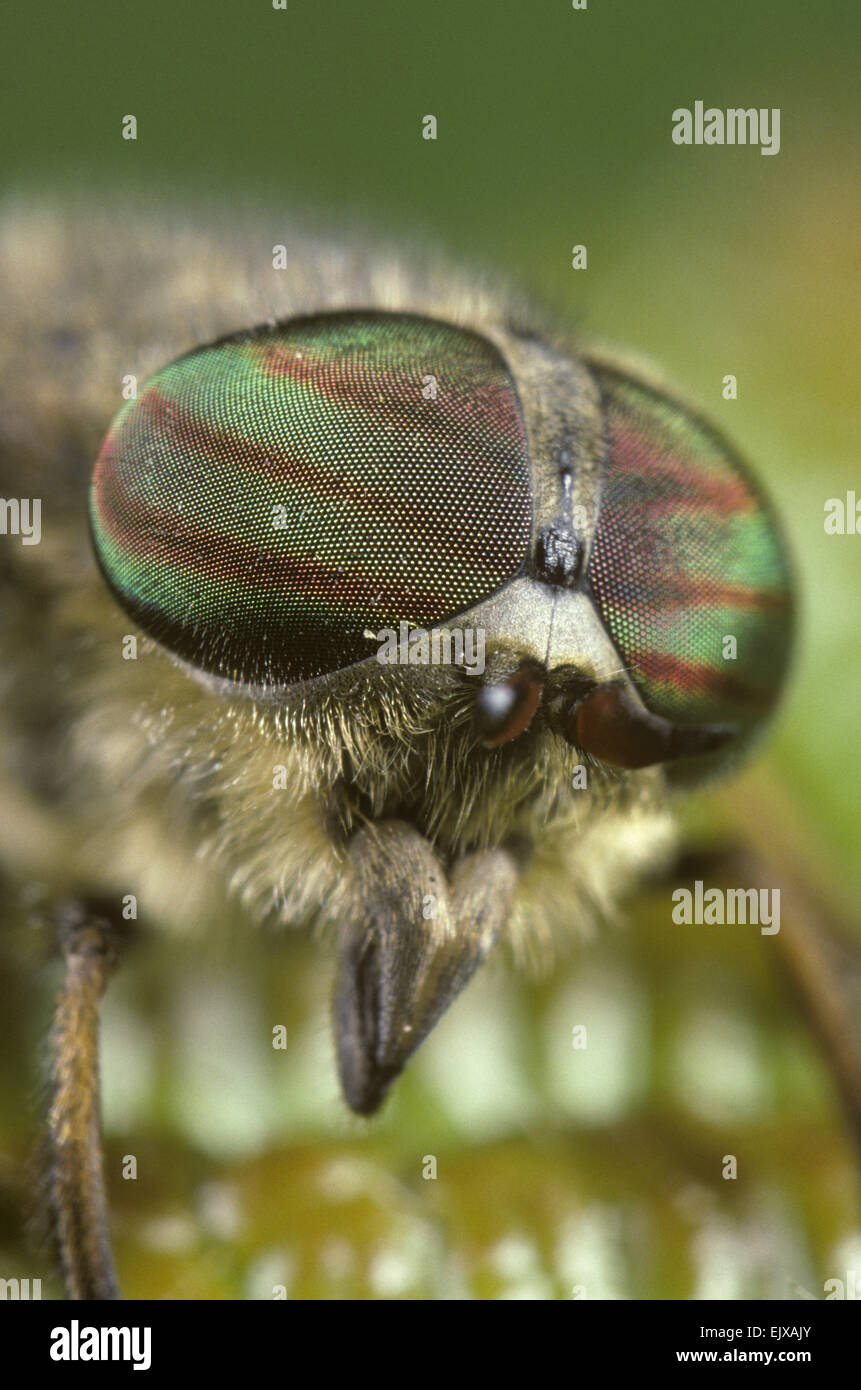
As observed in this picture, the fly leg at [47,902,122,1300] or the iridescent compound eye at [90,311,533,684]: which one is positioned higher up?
the iridescent compound eye at [90,311,533,684]

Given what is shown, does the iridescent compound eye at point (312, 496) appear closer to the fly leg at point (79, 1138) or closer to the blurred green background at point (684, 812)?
the fly leg at point (79, 1138)

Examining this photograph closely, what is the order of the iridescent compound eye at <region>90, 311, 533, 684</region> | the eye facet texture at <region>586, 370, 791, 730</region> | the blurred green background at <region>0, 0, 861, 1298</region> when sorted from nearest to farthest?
1. the iridescent compound eye at <region>90, 311, 533, 684</region>
2. the eye facet texture at <region>586, 370, 791, 730</region>
3. the blurred green background at <region>0, 0, 861, 1298</region>

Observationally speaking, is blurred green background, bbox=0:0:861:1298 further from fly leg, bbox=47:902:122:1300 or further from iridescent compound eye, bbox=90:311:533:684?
iridescent compound eye, bbox=90:311:533:684

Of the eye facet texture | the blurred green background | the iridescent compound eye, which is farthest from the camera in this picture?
the blurred green background

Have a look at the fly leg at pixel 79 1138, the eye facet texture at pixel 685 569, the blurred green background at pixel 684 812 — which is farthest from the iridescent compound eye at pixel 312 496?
the blurred green background at pixel 684 812

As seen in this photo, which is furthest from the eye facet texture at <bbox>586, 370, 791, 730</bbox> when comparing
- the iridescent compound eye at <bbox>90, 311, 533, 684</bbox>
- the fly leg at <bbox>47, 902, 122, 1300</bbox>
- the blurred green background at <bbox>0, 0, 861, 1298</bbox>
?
the fly leg at <bbox>47, 902, 122, 1300</bbox>

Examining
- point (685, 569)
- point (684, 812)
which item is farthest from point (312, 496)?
point (684, 812)

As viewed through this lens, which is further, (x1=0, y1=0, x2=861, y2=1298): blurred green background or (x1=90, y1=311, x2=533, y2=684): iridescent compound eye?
(x1=0, y1=0, x2=861, y2=1298): blurred green background
